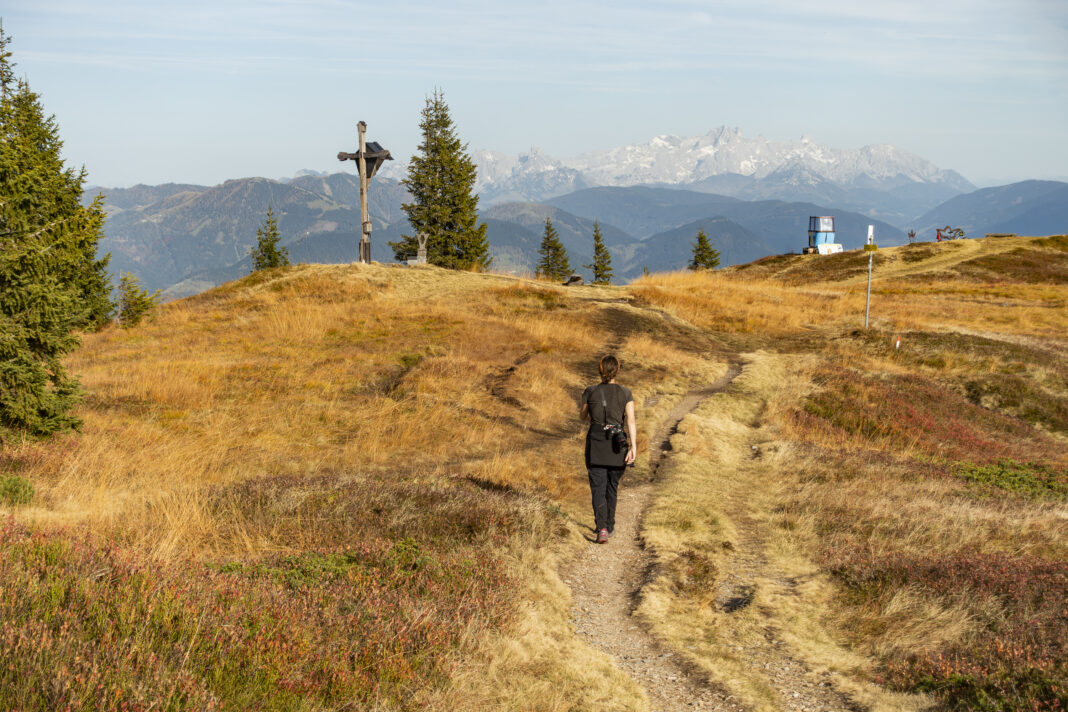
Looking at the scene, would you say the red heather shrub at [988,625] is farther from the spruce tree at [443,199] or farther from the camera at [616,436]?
the spruce tree at [443,199]

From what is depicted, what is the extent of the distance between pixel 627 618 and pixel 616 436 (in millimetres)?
2486

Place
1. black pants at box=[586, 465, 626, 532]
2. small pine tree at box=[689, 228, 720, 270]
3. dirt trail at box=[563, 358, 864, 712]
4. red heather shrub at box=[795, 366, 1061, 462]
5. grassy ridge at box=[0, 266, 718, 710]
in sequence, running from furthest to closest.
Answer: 1. small pine tree at box=[689, 228, 720, 270]
2. red heather shrub at box=[795, 366, 1061, 462]
3. black pants at box=[586, 465, 626, 532]
4. dirt trail at box=[563, 358, 864, 712]
5. grassy ridge at box=[0, 266, 718, 710]

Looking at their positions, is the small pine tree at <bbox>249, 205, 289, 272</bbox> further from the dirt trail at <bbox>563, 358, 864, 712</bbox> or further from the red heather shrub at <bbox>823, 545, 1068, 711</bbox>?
the red heather shrub at <bbox>823, 545, 1068, 711</bbox>

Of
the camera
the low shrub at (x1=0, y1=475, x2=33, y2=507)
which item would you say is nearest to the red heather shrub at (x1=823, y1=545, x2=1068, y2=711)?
the camera

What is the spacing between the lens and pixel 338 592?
5477mm

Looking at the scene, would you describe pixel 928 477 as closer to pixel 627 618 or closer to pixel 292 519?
pixel 627 618

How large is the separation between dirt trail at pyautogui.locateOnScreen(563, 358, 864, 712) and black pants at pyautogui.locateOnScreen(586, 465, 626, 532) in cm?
33

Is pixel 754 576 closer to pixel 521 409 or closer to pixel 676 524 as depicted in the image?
pixel 676 524

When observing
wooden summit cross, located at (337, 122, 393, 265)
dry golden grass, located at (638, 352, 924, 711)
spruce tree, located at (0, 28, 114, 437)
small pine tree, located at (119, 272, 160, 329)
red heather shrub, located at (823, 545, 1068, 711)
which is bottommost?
dry golden grass, located at (638, 352, 924, 711)

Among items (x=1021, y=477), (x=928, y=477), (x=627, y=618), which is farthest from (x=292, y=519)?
(x=1021, y=477)

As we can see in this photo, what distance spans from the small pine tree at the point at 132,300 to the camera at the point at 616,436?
22866mm

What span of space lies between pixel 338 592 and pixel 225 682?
1602 millimetres

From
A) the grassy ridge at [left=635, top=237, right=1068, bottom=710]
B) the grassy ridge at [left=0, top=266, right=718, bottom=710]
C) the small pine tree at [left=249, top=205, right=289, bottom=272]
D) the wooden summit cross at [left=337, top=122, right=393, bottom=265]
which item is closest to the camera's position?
the grassy ridge at [left=0, top=266, right=718, bottom=710]

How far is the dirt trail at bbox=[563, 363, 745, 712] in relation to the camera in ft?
18.0
